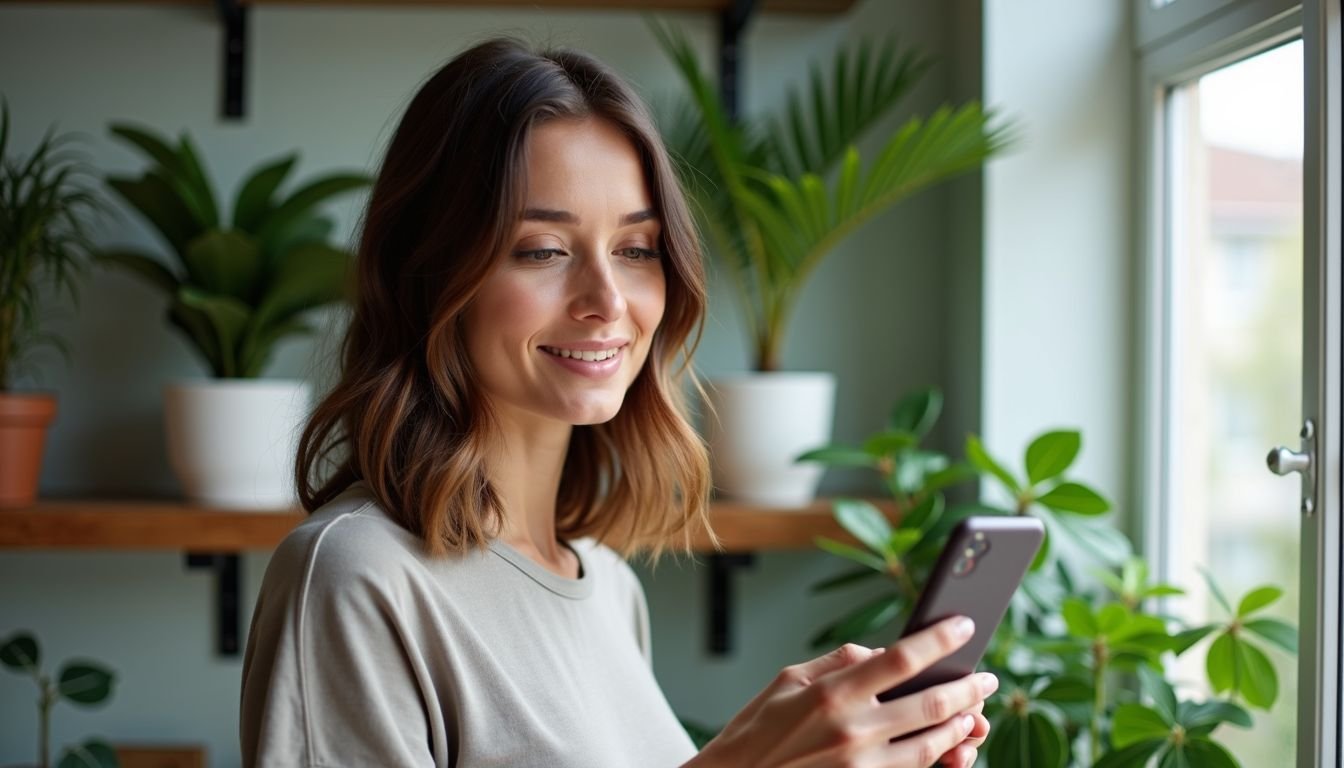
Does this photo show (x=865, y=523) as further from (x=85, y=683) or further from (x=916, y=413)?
(x=85, y=683)

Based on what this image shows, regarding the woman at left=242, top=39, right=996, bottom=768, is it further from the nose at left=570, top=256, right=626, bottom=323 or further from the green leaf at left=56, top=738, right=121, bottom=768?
the green leaf at left=56, top=738, right=121, bottom=768

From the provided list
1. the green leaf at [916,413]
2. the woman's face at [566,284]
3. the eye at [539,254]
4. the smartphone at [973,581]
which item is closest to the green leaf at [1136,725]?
the green leaf at [916,413]

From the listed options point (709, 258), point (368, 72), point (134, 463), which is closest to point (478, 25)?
point (368, 72)

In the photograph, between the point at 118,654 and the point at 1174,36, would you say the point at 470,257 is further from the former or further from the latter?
the point at 118,654

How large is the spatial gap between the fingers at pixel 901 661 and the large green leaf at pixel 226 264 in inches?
54.6

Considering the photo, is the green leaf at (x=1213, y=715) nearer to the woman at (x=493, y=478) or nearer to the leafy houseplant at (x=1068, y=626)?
the leafy houseplant at (x=1068, y=626)

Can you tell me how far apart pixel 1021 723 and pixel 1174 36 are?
102 centimetres

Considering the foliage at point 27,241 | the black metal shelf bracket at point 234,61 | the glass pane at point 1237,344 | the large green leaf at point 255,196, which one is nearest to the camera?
the glass pane at point 1237,344

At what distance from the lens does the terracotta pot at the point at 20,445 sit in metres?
1.98

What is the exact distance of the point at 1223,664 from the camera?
1.57 metres

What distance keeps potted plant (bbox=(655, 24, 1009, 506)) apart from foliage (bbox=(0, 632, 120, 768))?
41.9 inches

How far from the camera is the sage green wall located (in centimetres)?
224

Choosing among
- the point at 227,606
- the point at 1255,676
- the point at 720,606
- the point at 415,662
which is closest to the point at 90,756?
the point at 227,606

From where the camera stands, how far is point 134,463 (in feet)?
7.42
